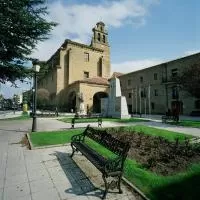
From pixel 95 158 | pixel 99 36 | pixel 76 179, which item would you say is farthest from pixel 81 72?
pixel 76 179

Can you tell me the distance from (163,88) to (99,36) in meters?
20.5

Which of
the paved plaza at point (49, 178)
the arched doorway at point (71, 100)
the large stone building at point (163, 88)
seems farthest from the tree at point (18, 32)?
the arched doorway at point (71, 100)

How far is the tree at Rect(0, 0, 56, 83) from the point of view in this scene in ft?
44.5

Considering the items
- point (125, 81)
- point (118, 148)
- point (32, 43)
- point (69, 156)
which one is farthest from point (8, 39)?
point (125, 81)

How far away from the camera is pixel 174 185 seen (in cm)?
470

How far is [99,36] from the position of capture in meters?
48.5

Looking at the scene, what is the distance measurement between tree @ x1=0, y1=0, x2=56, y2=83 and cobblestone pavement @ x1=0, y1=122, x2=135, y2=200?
9721 millimetres

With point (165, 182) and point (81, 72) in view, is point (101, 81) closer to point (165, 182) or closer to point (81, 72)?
point (81, 72)

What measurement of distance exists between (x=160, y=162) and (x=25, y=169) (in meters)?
4.02

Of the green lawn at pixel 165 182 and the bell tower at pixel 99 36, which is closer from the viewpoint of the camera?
the green lawn at pixel 165 182

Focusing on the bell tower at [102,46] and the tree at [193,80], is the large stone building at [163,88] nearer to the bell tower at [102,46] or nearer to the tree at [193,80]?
the bell tower at [102,46]

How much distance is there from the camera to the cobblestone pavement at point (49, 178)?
14.2 ft

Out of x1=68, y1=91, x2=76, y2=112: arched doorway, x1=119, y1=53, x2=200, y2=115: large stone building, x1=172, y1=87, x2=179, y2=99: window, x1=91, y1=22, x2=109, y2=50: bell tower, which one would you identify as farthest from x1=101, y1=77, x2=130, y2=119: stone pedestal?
x1=91, y1=22, x2=109, y2=50: bell tower

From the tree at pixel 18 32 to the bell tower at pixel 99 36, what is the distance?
3290 centimetres
